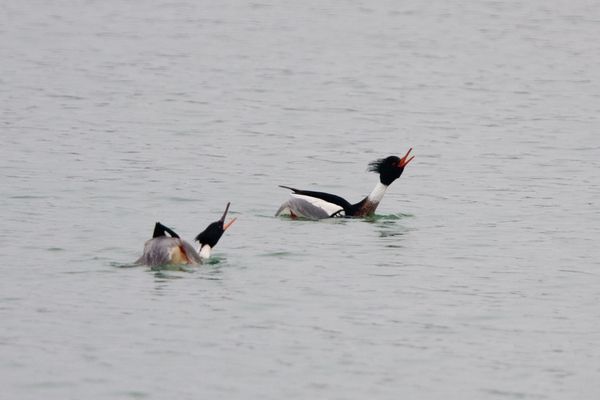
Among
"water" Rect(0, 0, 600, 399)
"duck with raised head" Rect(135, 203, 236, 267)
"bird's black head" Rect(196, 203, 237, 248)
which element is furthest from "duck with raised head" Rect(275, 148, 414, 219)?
"duck with raised head" Rect(135, 203, 236, 267)

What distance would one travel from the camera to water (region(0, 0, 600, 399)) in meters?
13.4

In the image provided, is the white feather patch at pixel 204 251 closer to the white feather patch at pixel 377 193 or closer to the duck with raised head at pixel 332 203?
the duck with raised head at pixel 332 203

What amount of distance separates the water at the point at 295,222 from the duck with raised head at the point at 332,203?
26 centimetres

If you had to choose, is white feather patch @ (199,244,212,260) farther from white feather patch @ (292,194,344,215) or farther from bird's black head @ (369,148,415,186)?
bird's black head @ (369,148,415,186)

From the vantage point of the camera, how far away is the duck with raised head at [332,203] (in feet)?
70.3

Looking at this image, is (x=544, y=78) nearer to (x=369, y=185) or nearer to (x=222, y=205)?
(x=369, y=185)

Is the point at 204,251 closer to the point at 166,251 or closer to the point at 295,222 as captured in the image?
the point at 166,251

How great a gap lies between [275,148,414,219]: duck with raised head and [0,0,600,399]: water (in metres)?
0.26

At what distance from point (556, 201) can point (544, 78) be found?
64.1 feet

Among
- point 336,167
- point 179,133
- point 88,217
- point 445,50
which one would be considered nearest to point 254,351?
Result: point 88,217

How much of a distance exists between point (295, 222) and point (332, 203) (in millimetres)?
678

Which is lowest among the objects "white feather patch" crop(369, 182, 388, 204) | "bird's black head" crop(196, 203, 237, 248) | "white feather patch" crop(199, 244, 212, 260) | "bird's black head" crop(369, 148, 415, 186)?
"white feather patch" crop(199, 244, 212, 260)

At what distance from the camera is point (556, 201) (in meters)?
23.9

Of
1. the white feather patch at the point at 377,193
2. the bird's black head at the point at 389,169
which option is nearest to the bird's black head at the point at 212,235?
the white feather patch at the point at 377,193
